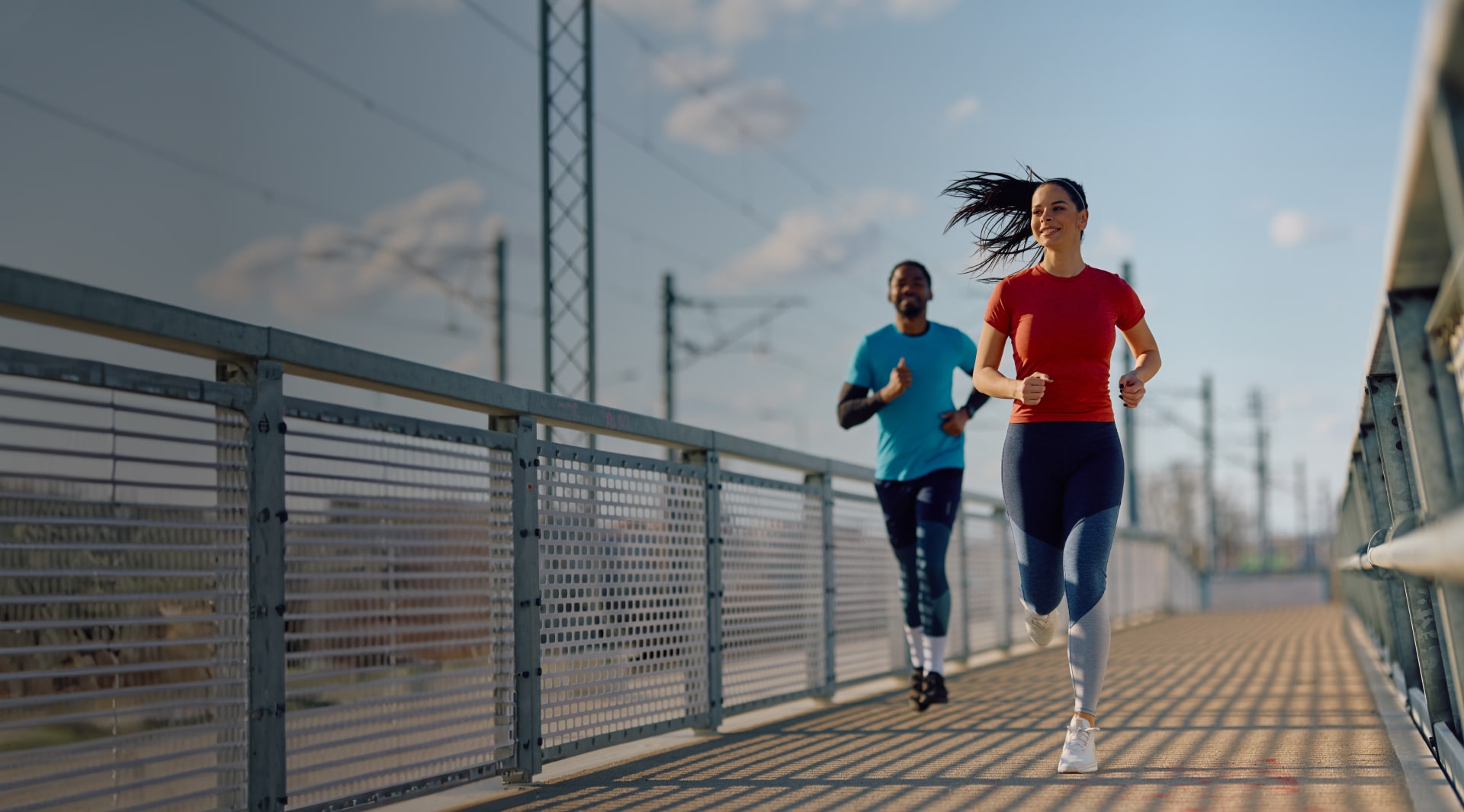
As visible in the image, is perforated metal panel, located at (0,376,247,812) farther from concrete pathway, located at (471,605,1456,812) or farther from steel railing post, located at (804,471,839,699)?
steel railing post, located at (804,471,839,699)

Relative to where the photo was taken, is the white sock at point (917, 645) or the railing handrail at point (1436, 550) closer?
the railing handrail at point (1436, 550)

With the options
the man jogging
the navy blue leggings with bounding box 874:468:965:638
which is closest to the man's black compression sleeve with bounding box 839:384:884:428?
the man jogging

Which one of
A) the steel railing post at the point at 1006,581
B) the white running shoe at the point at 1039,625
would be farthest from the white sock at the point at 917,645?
the steel railing post at the point at 1006,581

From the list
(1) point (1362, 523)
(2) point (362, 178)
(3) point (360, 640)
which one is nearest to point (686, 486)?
(3) point (360, 640)

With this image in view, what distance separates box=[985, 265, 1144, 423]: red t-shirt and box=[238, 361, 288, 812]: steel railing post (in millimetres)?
2282

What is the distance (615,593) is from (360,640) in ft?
5.00

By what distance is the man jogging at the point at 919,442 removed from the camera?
6402 millimetres

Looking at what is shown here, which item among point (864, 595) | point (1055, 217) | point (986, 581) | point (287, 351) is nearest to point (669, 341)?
point (986, 581)

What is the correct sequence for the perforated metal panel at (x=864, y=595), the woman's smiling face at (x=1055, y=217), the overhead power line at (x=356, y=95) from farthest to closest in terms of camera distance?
the overhead power line at (x=356, y=95) < the perforated metal panel at (x=864, y=595) < the woman's smiling face at (x=1055, y=217)

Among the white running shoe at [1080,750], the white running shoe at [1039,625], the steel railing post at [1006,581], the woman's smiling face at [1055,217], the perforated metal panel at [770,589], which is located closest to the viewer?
the white running shoe at [1080,750]

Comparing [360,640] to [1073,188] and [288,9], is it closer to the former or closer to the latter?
[1073,188]

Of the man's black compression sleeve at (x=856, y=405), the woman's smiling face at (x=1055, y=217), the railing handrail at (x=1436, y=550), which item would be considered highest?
the woman's smiling face at (x=1055, y=217)

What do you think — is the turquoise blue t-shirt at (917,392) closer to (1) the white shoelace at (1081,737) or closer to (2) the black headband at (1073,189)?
(2) the black headband at (1073,189)

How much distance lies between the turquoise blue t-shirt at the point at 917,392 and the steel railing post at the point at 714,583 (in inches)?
33.4
